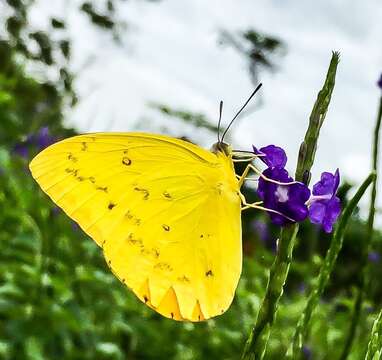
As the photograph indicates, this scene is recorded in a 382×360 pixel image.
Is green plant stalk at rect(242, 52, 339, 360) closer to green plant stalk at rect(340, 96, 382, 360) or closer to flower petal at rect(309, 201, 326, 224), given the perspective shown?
flower petal at rect(309, 201, 326, 224)

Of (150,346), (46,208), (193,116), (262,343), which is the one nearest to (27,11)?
(193,116)

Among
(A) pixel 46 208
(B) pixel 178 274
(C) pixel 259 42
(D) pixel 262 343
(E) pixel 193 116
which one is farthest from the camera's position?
(C) pixel 259 42

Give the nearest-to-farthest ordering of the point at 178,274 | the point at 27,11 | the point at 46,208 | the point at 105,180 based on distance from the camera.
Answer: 1. the point at 178,274
2. the point at 105,180
3. the point at 46,208
4. the point at 27,11

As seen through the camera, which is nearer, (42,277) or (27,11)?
(42,277)

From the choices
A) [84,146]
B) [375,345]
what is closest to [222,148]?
[84,146]

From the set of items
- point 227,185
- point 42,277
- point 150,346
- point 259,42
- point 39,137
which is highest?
point 259,42

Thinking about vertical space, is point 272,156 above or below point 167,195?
above

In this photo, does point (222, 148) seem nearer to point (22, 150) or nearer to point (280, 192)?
point (280, 192)

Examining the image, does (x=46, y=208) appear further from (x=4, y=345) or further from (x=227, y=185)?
(x=227, y=185)
